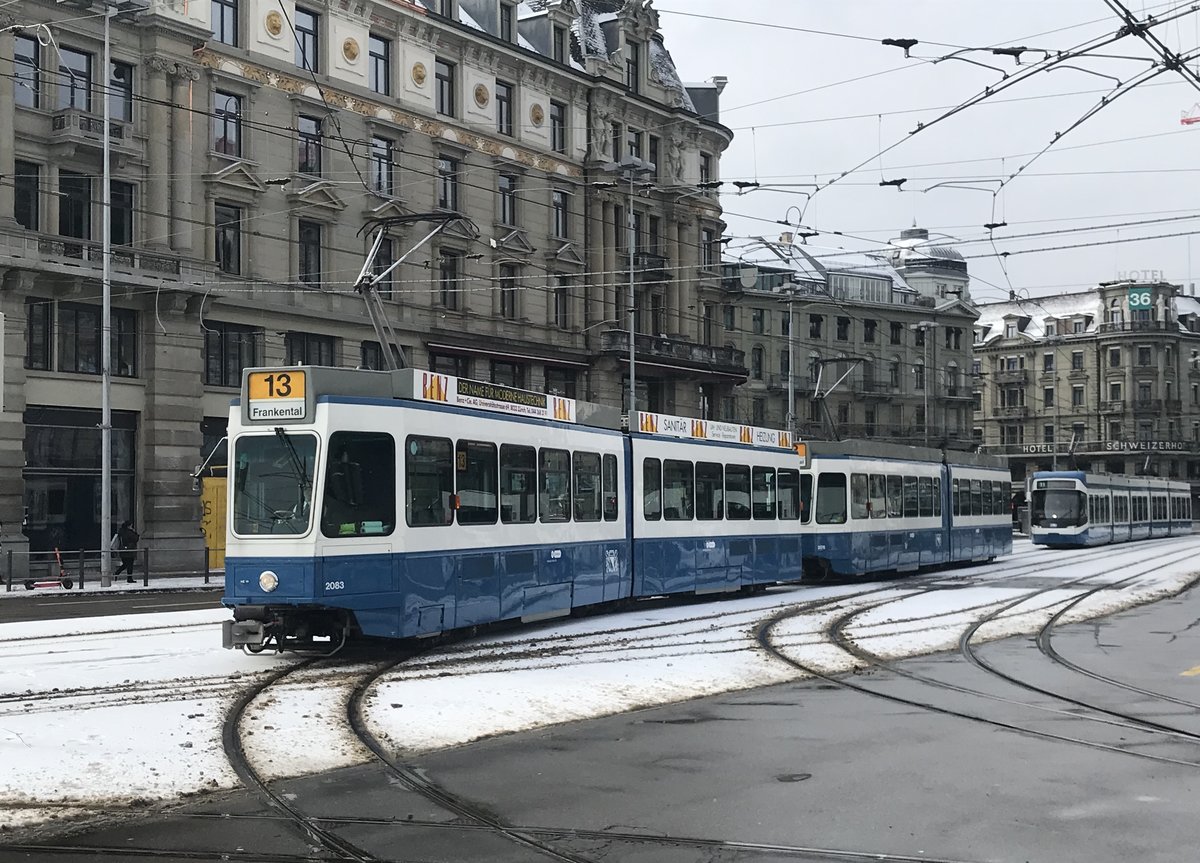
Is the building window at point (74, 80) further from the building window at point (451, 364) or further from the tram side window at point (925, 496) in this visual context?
the tram side window at point (925, 496)

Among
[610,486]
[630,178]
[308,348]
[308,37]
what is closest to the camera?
[610,486]

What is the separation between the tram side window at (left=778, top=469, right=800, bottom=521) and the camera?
84.2 feet

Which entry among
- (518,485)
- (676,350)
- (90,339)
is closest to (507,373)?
(676,350)

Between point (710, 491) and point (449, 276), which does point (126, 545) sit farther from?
point (710, 491)

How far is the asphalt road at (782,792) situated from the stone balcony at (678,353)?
37.2 m

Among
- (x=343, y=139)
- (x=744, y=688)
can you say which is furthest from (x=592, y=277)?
(x=744, y=688)

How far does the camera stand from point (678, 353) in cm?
5291

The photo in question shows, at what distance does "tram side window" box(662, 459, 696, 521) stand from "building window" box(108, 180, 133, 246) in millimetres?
17953

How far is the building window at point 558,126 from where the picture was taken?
158ft

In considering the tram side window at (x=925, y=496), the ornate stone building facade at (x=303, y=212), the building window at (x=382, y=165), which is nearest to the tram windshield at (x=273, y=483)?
the ornate stone building facade at (x=303, y=212)

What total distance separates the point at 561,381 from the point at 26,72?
20904mm

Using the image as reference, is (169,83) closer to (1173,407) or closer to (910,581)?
(910,581)

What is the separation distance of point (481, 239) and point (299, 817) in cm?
3767

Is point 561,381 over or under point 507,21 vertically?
under
